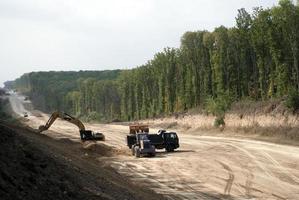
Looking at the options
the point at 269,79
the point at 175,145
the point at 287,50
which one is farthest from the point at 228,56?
the point at 175,145

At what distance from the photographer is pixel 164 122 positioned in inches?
3561

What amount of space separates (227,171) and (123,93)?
355 ft

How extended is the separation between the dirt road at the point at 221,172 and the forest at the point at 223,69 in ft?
57.1

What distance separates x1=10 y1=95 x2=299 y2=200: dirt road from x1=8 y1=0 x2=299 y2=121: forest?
1739 cm

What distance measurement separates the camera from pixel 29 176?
1257 cm

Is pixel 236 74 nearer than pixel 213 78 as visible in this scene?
Result: Yes

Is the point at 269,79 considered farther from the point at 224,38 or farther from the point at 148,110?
the point at 148,110

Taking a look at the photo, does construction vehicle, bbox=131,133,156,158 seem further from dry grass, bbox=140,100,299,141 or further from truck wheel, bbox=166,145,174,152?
dry grass, bbox=140,100,299,141

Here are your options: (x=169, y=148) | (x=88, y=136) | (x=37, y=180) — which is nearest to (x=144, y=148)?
(x=169, y=148)

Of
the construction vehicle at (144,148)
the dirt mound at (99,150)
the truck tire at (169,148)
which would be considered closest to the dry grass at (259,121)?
the truck tire at (169,148)

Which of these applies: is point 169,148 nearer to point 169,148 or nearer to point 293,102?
point 169,148

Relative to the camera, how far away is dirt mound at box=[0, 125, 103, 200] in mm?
11367

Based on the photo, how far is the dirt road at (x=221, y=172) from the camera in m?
22.5

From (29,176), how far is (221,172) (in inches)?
700
